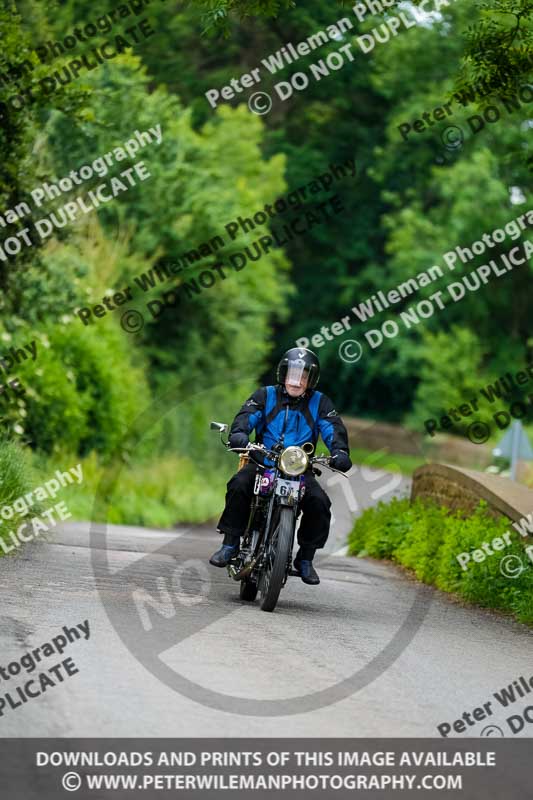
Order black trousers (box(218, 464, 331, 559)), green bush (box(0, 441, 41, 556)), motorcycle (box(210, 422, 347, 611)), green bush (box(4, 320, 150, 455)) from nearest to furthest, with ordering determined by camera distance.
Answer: motorcycle (box(210, 422, 347, 611)) < black trousers (box(218, 464, 331, 559)) < green bush (box(0, 441, 41, 556)) < green bush (box(4, 320, 150, 455))

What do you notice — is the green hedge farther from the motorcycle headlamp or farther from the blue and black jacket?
the motorcycle headlamp

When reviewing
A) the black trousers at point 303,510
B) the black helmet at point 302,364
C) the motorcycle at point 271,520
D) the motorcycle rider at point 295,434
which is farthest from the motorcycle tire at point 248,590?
the black helmet at point 302,364

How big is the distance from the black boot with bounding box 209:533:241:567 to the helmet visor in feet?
4.07

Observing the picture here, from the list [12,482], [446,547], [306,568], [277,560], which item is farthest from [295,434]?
[12,482]

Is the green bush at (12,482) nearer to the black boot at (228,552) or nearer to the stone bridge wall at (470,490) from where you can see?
the black boot at (228,552)

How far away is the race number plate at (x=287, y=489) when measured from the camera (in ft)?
35.5

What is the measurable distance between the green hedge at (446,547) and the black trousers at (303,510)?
2.08 meters

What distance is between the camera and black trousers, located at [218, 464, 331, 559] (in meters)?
11.3

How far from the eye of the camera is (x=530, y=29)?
14.1 meters

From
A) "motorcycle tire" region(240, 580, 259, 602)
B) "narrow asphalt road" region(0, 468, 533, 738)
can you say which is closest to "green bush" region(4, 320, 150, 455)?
"narrow asphalt road" region(0, 468, 533, 738)

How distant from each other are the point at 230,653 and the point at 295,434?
8.94ft

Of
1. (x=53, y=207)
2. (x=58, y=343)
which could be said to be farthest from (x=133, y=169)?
(x=53, y=207)

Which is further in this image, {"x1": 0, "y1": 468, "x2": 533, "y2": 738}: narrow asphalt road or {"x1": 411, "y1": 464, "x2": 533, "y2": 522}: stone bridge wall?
{"x1": 411, "y1": 464, "x2": 533, "y2": 522}: stone bridge wall

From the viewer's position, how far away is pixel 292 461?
35.6 ft
